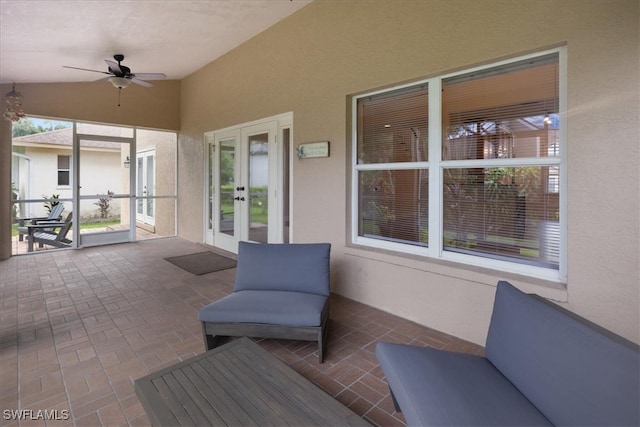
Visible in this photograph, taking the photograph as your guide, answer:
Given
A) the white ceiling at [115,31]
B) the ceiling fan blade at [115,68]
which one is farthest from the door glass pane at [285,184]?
the ceiling fan blade at [115,68]

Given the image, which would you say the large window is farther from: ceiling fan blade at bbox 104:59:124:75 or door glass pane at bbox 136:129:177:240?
door glass pane at bbox 136:129:177:240

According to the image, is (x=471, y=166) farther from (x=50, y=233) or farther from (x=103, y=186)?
(x=50, y=233)

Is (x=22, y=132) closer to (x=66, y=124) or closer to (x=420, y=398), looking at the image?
(x=66, y=124)

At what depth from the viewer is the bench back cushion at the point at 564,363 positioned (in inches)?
42.8

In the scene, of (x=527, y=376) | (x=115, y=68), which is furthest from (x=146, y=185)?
(x=527, y=376)

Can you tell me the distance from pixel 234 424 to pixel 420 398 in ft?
2.69

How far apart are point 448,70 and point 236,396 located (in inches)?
119

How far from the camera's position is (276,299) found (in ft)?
8.34

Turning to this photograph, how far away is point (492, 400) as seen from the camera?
1396mm

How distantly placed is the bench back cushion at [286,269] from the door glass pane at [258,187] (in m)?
2.26

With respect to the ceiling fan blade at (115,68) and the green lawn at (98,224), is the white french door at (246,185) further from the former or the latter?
the green lawn at (98,224)

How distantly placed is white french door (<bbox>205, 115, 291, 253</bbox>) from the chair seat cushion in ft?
7.69
